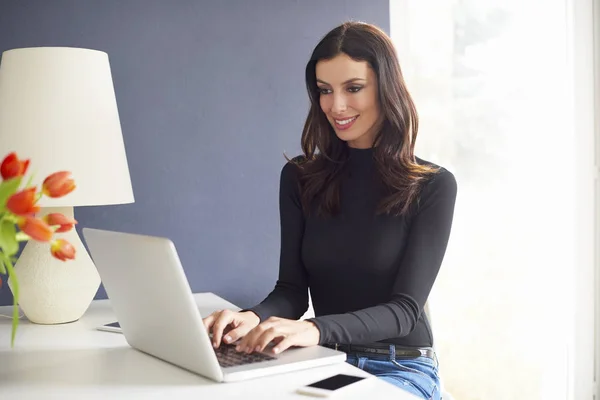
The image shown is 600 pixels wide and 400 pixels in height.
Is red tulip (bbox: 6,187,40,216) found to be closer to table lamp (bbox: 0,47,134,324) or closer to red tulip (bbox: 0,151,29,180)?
red tulip (bbox: 0,151,29,180)

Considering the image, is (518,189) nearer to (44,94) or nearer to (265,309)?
(265,309)

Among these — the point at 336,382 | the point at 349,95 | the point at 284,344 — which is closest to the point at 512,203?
the point at 349,95

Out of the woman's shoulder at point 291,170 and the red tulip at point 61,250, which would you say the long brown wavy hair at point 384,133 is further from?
the red tulip at point 61,250

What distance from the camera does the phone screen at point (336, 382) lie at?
3.85ft

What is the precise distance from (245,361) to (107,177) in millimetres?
742

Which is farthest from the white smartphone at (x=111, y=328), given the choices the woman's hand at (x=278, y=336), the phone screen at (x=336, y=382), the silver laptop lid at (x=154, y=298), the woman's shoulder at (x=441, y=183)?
the woman's shoulder at (x=441, y=183)

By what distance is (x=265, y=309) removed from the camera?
1.78 m

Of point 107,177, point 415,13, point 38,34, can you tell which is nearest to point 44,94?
point 107,177

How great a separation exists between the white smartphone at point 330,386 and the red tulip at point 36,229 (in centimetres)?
52

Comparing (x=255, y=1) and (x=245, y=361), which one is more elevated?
(x=255, y=1)

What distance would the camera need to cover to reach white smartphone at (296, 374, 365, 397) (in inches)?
45.1

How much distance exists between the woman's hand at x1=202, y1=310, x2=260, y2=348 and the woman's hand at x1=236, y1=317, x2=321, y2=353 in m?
0.06

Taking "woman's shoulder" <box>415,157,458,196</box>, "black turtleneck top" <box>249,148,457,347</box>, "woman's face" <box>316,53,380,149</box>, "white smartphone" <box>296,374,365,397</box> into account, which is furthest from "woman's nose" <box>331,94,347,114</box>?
"white smartphone" <box>296,374,365,397</box>

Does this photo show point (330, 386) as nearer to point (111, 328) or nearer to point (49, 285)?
point (111, 328)
